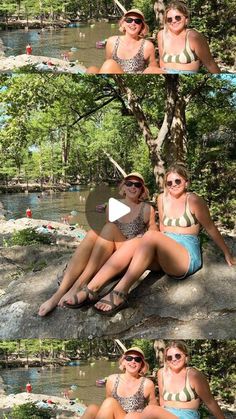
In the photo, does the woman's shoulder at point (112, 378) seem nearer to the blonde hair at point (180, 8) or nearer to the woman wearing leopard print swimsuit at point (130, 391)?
the woman wearing leopard print swimsuit at point (130, 391)

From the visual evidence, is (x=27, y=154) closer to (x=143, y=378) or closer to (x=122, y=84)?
(x=122, y=84)

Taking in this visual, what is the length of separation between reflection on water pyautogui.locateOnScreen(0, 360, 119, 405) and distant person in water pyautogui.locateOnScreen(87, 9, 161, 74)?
1004 mm

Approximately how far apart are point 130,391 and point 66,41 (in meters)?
1.17

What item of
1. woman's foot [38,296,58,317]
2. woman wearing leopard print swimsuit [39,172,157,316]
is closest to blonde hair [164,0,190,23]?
woman wearing leopard print swimsuit [39,172,157,316]

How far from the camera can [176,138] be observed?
3.46 m

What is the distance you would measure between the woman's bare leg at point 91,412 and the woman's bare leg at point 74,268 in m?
0.41

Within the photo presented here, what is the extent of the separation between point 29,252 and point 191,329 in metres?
0.62

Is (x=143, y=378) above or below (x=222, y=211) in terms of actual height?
below

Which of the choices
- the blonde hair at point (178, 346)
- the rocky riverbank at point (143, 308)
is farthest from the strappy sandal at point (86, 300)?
the blonde hair at point (178, 346)

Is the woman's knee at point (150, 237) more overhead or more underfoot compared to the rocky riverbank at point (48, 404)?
more overhead

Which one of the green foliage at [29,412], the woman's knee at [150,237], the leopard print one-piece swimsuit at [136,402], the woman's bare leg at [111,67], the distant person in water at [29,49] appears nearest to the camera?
the woman's knee at [150,237]

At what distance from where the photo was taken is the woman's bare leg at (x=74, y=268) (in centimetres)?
315

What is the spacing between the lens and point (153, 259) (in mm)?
3119

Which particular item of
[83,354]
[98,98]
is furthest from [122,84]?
[83,354]
